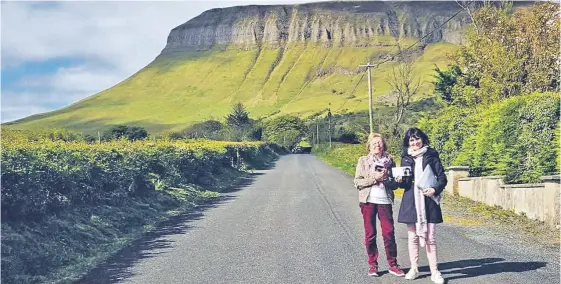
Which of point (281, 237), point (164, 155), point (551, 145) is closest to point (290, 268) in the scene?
point (281, 237)

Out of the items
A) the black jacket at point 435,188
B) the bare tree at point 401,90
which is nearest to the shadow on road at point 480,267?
the black jacket at point 435,188

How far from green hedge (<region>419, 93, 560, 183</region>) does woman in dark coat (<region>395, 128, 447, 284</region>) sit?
5.74 meters

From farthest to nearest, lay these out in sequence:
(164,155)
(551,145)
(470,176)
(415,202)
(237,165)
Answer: (237,165) < (164,155) < (470,176) < (551,145) < (415,202)

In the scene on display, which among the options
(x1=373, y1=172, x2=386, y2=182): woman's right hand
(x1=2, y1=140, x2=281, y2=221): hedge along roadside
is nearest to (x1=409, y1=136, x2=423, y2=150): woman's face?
(x1=373, y1=172, x2=386, y2=182): woman's right hand

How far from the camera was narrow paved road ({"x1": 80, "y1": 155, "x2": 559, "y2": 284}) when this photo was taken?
7473 mm

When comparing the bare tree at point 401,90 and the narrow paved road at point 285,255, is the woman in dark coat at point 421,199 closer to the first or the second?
the narrow paved road at point 285,255

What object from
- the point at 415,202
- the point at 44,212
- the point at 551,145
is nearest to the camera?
the point at 415,202

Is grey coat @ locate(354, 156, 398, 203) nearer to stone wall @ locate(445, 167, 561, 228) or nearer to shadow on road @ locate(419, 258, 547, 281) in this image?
shadow on road @ locate(419, 258, 547, 281)

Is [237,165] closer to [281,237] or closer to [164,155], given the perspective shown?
[164,155]

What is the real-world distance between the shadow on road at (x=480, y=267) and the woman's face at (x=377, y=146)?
65.7 inches

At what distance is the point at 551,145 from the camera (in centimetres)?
1218

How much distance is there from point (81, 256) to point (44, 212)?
1.30 meters

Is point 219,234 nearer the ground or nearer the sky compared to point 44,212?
nearer the ground

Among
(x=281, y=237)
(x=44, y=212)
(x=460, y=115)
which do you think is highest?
(x=460, y=115)
